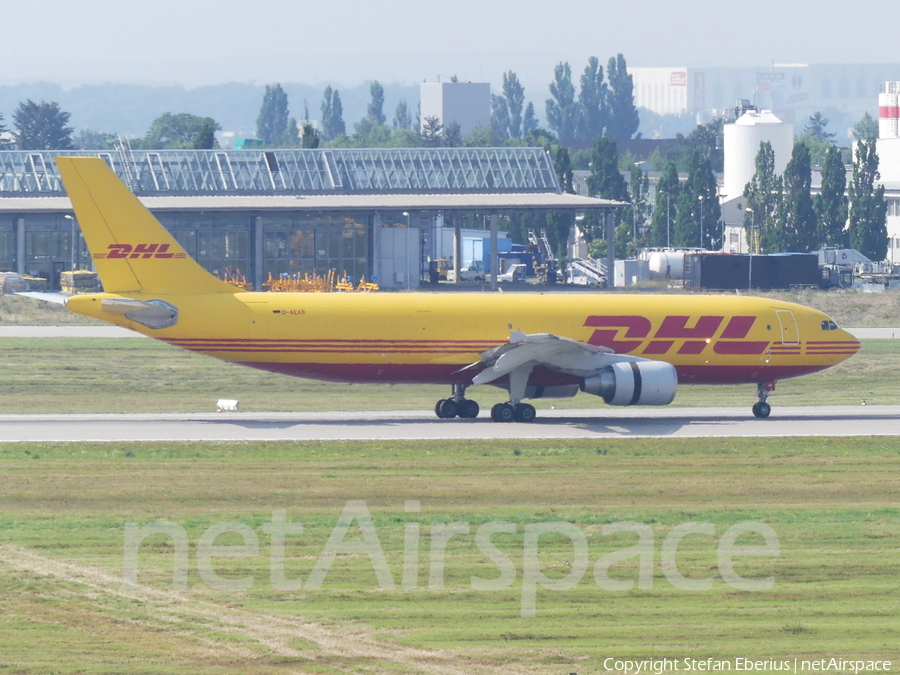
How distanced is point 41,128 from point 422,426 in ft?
531

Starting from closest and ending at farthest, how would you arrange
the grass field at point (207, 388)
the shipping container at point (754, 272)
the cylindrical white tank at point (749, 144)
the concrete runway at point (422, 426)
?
the concrete runway at point (422, 426)
the grass field at point (207, 388)
the shipping container at point (754, 272)
the cylindrical white tank at point (749, 144)

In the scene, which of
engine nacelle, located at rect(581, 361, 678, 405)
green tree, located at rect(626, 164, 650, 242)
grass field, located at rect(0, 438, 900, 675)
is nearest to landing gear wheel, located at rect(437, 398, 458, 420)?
engine nacelle, located at rect(581, 361, 678, 405)

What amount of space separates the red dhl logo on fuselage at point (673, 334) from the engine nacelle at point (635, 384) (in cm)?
197

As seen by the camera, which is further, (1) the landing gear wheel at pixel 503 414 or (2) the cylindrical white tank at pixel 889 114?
(2) the cylindrical white tank at pixel 889 114

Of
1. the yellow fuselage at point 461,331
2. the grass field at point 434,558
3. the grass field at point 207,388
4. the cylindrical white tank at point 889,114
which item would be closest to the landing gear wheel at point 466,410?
the yellow fuselage at point 461,331

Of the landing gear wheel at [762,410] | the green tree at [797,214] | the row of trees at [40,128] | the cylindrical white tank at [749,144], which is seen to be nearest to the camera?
the landing gear wheel at [762,410]

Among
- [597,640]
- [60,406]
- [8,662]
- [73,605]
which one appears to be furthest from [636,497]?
[60,406]

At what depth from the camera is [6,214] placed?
275 feet

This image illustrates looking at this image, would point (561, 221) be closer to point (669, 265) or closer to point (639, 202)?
point (669, 265)

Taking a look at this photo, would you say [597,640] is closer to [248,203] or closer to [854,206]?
[248,203]

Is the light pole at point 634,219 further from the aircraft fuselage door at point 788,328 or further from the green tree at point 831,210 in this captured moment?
the aircraft fuselage door at point 788,328

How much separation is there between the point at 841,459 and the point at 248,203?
201ft

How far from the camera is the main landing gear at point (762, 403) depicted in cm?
4106

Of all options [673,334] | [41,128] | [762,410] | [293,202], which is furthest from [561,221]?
[41,128]
